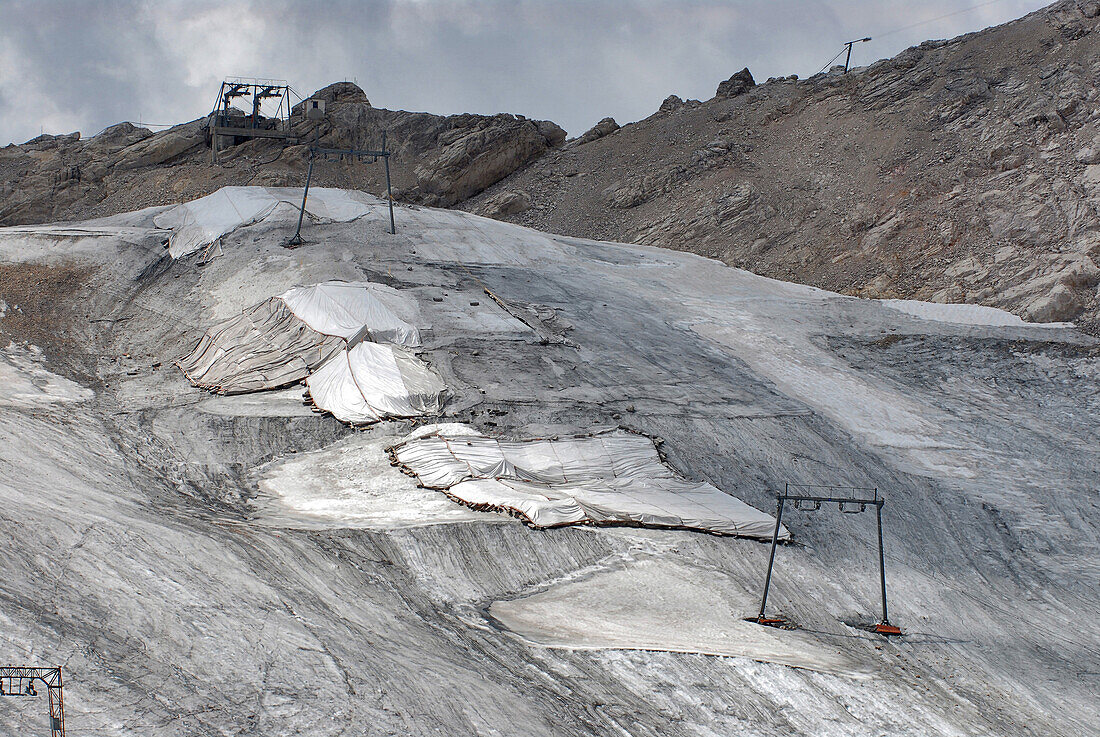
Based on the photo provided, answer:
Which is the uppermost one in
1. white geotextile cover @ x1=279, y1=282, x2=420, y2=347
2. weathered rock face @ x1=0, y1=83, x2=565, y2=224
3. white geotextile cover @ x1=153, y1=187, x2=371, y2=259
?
weathered rock face @ x1=0, y1=83, x2=565, y2=224

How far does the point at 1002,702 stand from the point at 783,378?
37.0ft

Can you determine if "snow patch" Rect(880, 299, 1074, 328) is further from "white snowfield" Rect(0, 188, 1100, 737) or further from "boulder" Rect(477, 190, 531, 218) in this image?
"boulder" Rect(477, 190, 531, 218)

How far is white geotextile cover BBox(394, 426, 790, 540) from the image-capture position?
12.8 meters

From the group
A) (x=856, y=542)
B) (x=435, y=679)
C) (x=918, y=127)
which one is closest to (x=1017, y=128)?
(x=918, y=127)

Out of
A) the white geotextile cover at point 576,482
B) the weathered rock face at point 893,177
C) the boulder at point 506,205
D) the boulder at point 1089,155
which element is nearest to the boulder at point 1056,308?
the weathered rock face at point 893,177

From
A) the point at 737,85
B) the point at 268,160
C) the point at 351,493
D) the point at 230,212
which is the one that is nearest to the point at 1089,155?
the point at 737,85

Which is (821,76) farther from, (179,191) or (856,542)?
(856,542)

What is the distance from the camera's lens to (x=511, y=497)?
1290 cm

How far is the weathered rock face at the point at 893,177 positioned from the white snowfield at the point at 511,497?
379 centimetres

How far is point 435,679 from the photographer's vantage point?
25.8 ft

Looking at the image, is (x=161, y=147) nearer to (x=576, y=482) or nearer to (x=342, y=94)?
(x=342, y=94)

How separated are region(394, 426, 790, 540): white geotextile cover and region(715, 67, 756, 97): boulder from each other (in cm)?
3304

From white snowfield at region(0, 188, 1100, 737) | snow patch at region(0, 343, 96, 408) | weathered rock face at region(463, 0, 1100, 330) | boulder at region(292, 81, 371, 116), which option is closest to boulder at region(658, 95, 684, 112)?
weathered rock face at region(463, 0, 1100, 330)

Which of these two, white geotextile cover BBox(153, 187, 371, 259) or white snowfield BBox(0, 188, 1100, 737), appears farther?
white geotextile cover BBox(153, 187, 371, 259)
